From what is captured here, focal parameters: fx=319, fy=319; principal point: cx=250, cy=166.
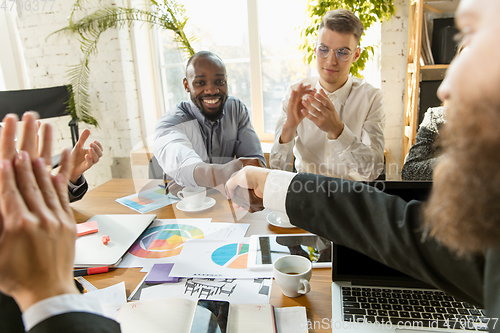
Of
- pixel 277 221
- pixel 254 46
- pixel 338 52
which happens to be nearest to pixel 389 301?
pixel 277 221

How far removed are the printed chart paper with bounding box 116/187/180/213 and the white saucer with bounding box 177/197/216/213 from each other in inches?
2.2

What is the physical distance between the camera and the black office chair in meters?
1.91

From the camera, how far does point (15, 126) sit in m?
0.34

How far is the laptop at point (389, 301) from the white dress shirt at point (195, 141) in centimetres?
68

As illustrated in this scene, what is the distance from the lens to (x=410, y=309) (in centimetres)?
61

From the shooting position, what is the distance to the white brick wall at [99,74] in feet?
8.31

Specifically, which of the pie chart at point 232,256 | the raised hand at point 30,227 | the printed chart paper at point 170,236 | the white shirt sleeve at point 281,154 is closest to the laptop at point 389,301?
the pie chart at point 232,256

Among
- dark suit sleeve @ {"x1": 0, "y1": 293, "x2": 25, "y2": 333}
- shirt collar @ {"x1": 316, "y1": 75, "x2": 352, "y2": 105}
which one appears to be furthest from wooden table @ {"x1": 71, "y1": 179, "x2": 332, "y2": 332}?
shirt collar @ {"x1": 316, "y1": 75, "x2": 352, "y2": 105}

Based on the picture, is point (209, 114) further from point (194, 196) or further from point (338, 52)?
point (338, 52)

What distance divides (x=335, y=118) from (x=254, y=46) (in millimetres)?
1707

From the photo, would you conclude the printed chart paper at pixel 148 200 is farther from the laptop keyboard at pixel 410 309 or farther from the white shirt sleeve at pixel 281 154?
the laptop keyboard at pixel 410 309

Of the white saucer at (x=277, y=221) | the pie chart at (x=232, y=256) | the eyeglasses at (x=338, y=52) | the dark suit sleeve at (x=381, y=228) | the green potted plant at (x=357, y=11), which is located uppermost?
the green potted plant at (x=357, y=11)

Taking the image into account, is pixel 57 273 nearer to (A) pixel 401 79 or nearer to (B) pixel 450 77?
(B) pixel 450 77

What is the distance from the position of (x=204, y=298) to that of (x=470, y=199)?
1.77ft
